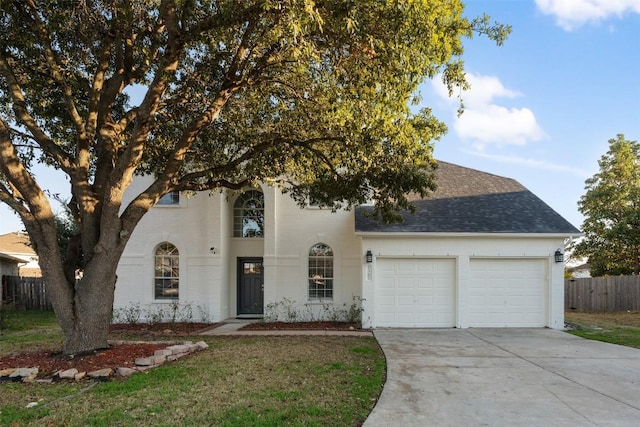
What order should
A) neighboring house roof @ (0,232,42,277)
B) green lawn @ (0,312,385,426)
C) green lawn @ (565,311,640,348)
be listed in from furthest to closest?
neighboring house roof @ (0,232,42,277) → green lawn @ (565,311,640,348) → green lawn @ (0,312,385,426)

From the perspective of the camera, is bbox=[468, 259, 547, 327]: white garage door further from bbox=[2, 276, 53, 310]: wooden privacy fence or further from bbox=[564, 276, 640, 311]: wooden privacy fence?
bbox=[2, 276, 53, 310]: wooden privacy fence

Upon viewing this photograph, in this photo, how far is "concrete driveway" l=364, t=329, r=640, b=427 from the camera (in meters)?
5.57

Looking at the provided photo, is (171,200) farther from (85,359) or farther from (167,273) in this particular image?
(85,359)

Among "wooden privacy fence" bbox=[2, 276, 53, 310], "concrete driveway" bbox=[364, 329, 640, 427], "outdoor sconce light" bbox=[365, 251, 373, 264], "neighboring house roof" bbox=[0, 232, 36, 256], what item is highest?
"outdoor sconce light" bbox=[365, 251, 373, 264]

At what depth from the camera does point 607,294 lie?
2047cm

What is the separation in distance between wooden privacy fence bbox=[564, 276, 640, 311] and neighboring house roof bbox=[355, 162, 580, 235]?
7.48 meters

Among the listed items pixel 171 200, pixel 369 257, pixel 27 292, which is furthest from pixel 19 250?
pixel 369 257

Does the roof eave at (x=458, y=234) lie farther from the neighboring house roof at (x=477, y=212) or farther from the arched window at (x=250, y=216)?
the arched window at (x=250, y=216)

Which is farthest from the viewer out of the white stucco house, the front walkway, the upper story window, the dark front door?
the dark front door

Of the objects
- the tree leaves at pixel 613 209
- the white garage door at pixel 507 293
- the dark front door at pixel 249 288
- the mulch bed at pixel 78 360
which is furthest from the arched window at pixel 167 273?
the tree leaves at pixel 613 209

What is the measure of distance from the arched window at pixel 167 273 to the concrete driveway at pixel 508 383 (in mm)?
7843

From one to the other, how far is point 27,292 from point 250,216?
13431 mm

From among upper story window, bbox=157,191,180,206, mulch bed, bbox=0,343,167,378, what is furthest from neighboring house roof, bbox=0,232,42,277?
mulch bed, bbox=0,343,167,378

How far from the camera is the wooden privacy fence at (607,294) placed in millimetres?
20094
